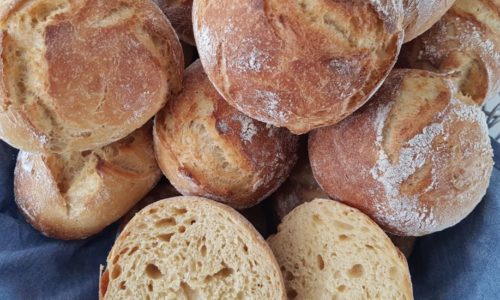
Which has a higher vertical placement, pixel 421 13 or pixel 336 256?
pixel 421 13

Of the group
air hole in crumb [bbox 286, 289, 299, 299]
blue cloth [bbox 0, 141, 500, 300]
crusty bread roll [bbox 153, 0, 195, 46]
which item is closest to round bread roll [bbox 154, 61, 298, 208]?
crusty bread roll [bbox 153, 0, 195, 46]

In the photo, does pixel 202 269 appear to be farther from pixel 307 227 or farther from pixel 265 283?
pixel 307 227

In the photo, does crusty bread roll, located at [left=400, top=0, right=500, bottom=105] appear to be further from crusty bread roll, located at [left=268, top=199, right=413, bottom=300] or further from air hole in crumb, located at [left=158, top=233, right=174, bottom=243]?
air hole in crumb, located at [left=158, top=233, right=174, bottom=243]

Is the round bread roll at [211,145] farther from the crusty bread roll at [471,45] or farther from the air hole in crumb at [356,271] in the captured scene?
the crusty bread roll at [471,45]

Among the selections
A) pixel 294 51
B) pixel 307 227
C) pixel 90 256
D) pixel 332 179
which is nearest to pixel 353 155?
pixel 332 179

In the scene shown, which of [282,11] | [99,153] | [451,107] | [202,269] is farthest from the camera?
[99,153]

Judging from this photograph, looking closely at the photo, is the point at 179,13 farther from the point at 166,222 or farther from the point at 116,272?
the point at 116,272

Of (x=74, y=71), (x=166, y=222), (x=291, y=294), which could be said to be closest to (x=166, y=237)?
(x=166, y=222)
